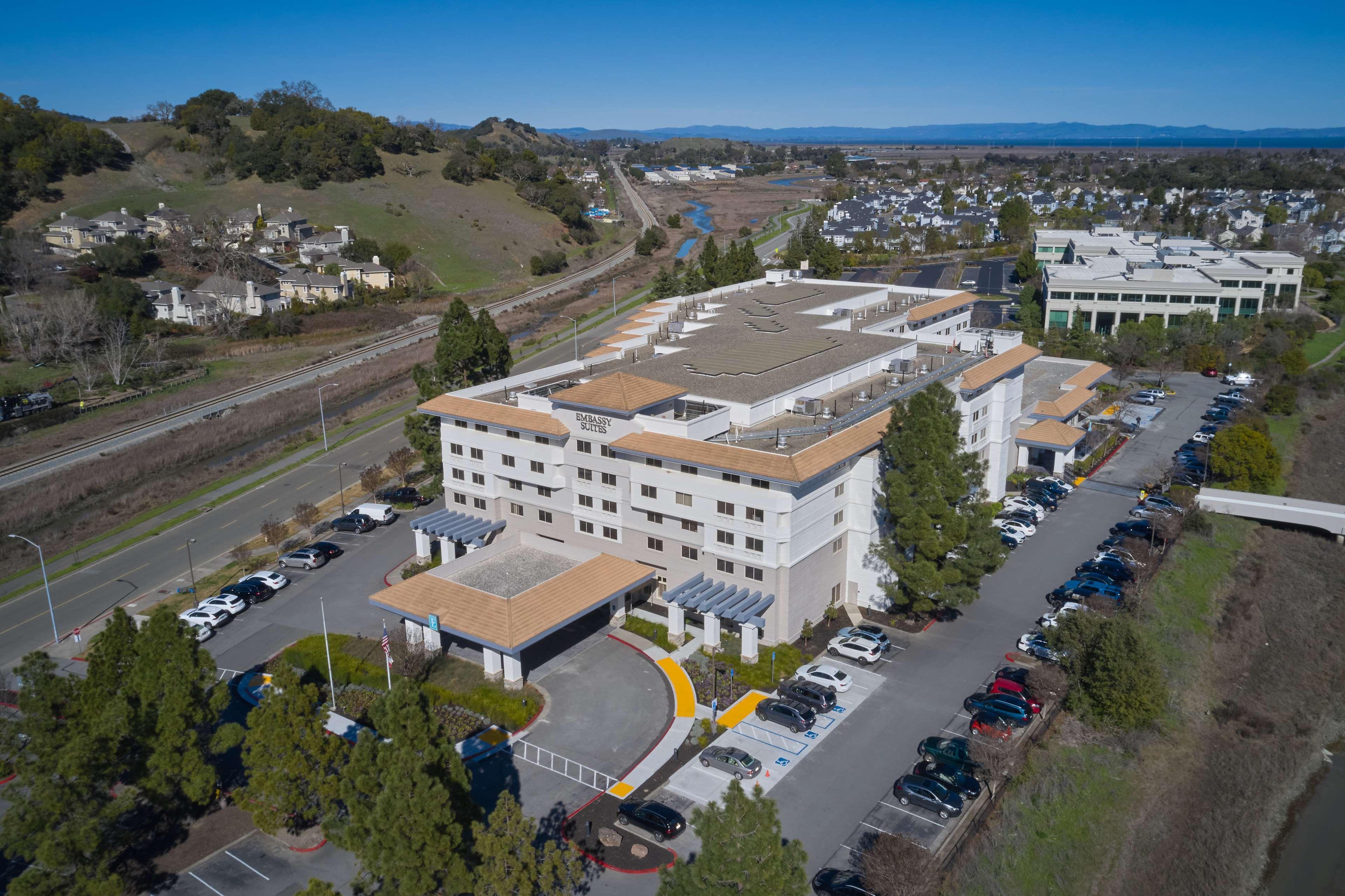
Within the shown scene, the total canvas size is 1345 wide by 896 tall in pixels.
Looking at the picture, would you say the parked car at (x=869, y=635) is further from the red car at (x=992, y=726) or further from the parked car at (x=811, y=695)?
the red car at (x=992, y=726)

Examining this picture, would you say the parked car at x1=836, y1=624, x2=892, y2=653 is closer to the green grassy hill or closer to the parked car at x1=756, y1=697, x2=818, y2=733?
the parked car at x1=756, y1=697, x2=818, y2=733

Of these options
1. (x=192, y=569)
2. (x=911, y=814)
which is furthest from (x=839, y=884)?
(x=192, y=569)

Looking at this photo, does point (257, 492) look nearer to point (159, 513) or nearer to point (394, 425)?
point (159, 513)

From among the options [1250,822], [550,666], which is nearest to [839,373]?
[550,666]

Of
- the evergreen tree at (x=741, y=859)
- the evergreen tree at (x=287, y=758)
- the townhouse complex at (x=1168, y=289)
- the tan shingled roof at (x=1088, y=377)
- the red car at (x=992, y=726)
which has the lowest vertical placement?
the red car at (x=992, y=726)

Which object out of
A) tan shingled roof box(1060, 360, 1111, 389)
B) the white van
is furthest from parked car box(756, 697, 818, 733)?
tan shingled roof box(1060, 360, 1111, 389)

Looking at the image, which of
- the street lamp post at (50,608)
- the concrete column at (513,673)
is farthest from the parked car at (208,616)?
the concrete column at (513,673)
